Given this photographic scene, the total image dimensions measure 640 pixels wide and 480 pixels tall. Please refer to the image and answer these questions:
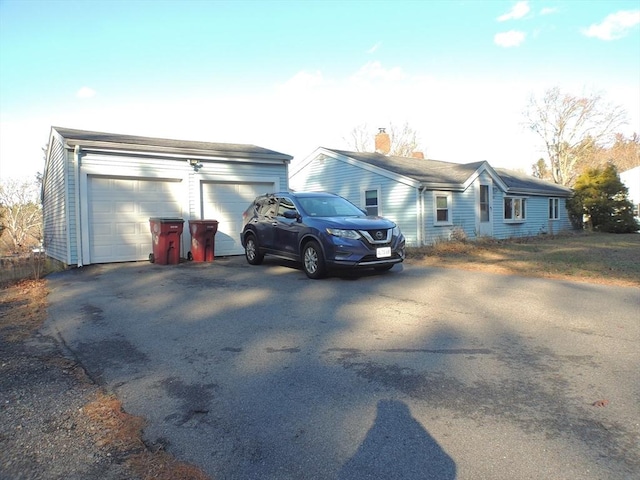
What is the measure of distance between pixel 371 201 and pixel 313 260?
1243 centimetres

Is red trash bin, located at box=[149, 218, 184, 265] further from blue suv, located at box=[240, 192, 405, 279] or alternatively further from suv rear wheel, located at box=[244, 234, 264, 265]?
blue suv, located at box=[240, 192, 405, 279]

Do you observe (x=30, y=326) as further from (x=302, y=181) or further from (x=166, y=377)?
(x=302, y=181)

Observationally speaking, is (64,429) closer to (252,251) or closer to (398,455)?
(398,455)

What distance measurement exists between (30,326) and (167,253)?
5638 mm

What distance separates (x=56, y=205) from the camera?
543 inches

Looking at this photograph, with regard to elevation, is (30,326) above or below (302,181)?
below

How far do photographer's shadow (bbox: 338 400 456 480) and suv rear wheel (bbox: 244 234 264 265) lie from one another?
27.4 ft

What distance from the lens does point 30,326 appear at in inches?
242

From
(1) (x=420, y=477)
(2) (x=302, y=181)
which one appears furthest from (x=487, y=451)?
(2) (x=302, y=181)

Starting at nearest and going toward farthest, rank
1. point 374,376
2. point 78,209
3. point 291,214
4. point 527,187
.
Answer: point 374,376
point 291,214
point 78,209
point 527,187

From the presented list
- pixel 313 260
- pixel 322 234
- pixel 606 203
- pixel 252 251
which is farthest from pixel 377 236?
pixel 606 203

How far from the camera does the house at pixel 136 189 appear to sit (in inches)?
453

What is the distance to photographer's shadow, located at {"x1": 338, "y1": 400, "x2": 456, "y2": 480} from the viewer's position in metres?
2.69

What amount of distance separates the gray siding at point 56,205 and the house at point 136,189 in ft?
0.09
